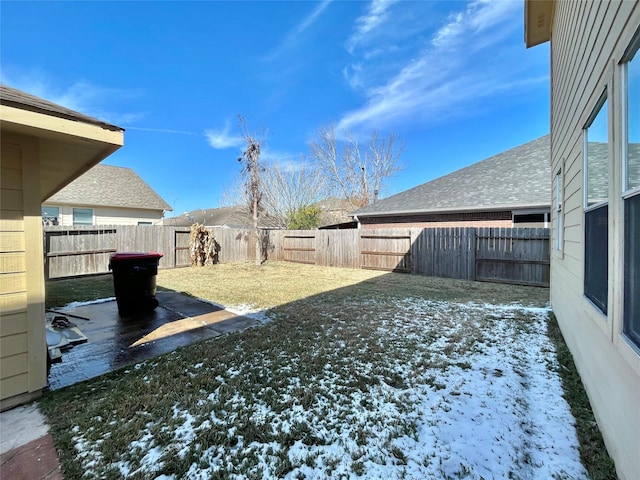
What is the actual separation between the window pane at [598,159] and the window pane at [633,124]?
0.45 metres

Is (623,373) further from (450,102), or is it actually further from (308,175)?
(308,175)

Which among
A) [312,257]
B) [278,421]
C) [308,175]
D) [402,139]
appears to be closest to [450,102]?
[402,139]

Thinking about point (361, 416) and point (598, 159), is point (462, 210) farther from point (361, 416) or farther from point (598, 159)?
point (361, 416)

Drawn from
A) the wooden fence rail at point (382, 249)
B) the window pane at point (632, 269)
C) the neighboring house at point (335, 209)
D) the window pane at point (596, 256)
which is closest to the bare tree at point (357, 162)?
the neighboring house at point (335, 209)

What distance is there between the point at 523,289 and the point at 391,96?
493 inches

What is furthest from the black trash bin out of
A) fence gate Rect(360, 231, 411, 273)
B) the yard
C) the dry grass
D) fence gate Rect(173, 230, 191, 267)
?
fence gate Rect(360, 231, 411, 273)

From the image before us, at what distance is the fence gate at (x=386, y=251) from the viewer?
10.5 metres

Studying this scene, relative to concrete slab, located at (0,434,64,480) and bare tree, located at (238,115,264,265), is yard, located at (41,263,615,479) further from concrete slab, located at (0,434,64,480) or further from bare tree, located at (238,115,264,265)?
bare tree, located at (238,115,264,265)

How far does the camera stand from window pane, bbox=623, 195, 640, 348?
4.55 feet

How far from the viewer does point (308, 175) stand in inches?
845

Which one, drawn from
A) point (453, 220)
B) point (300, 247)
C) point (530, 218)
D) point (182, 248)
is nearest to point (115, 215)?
point (182, 248)

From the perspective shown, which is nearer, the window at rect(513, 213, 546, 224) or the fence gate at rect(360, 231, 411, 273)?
the window at rect(513, 213, 546, 224)

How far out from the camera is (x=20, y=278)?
95.1 inches

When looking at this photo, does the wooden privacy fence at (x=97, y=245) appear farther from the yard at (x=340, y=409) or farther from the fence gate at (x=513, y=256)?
the fence gate at (x=513, y=256)
